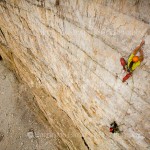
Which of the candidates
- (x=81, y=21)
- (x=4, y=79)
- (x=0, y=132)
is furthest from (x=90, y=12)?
(x=4, y=79)

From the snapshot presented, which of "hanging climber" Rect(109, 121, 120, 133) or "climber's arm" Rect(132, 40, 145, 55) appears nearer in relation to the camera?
"climber's arm" Rect(132, 40, 145, 55)

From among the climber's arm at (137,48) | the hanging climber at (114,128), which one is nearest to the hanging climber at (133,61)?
the climber's arm at (137,48)

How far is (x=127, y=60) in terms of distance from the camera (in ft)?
5.30

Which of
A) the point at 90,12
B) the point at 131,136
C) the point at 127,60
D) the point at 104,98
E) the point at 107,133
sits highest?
the point at 90,12

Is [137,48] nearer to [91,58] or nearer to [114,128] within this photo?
[91,58]

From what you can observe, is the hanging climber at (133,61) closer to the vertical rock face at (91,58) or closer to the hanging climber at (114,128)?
the vertical rock face at (91,58)

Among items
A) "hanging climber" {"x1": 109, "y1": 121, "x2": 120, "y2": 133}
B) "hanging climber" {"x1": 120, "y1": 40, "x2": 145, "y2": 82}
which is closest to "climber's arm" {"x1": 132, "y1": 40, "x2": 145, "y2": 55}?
"hanging climber" {"x1": 120, "y1": 40, "x2": 145, "y2": 82}

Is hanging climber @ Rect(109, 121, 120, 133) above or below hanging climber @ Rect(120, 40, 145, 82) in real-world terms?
below

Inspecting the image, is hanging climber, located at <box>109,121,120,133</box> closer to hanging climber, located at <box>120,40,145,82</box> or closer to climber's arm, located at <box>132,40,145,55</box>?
hanging climber, located at <box>120,40,145,82</box>

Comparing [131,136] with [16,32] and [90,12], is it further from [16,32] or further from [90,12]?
[16,32]

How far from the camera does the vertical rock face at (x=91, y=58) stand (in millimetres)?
1529

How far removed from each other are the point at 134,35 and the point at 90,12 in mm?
479

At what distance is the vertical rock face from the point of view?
1.53 meters

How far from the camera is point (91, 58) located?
2.02 meters
